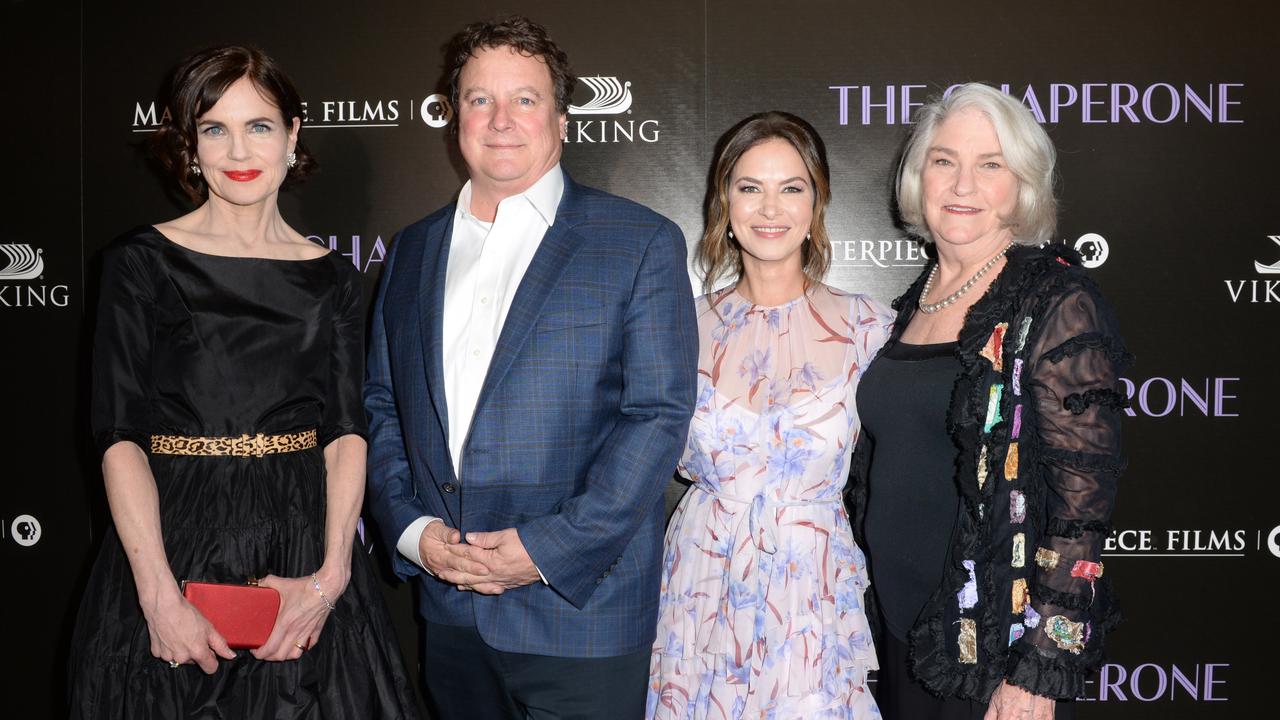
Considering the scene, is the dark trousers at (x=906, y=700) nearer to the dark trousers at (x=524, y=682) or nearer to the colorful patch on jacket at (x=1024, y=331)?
the dark trousers at (x=524, y=682)

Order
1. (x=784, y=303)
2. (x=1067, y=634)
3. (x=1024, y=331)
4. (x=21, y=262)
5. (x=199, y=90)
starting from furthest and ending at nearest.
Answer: (x=21, y=262) < (x=784, y=303) < (x=199, y=90) < (x=1024, y=331) < (x=1067, y=634)

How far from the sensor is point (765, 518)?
7.29 ft

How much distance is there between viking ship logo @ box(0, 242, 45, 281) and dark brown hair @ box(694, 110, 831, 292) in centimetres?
223

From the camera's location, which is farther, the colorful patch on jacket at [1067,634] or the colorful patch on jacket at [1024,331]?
the colorful patch on jacket at [1024,331]

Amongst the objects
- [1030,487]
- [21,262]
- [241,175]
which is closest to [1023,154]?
[1030,487]

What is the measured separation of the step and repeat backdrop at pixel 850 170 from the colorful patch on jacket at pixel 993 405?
1265 mm

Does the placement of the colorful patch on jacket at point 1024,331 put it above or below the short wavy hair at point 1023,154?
below

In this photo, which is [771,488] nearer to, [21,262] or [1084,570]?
[1084,570]

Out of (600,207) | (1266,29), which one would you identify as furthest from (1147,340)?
(600,207)

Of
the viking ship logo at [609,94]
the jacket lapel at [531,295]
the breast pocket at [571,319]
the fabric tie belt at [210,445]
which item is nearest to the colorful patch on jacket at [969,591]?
the breast pocket at [571,319]

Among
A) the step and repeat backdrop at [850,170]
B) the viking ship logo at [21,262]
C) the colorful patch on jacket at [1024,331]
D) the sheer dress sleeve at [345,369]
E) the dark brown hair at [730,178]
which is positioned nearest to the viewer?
the colorful patch on jacket at [1024,331]

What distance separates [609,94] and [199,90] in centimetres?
135

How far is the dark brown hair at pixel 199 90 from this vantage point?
2029 millimetres

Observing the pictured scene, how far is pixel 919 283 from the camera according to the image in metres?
2.48
